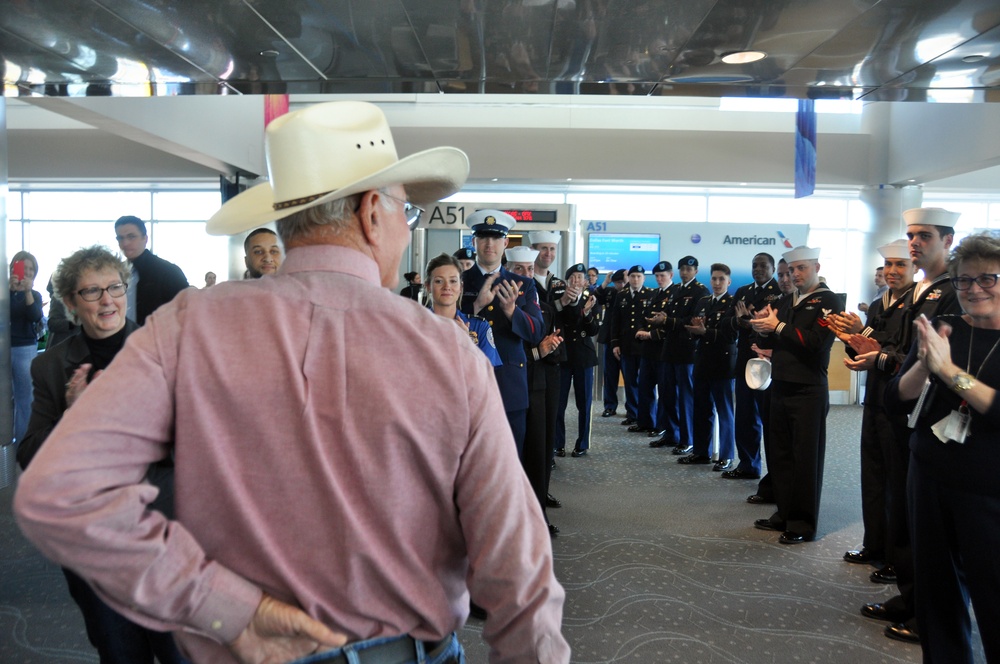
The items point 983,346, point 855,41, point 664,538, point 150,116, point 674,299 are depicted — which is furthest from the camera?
point 674,299

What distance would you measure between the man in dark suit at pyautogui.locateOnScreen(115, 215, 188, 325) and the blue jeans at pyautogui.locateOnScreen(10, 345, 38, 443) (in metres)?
2.93

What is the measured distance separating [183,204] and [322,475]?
1450 centimetres

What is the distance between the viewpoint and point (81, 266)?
2.40m

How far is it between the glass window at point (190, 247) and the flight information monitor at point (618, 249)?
7.04 m

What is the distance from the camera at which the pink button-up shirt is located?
3.42 feet

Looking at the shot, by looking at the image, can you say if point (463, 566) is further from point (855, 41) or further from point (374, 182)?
point (855, 41)

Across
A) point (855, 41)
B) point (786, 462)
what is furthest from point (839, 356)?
point (855, 41)

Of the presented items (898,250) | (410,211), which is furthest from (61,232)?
(410,211)

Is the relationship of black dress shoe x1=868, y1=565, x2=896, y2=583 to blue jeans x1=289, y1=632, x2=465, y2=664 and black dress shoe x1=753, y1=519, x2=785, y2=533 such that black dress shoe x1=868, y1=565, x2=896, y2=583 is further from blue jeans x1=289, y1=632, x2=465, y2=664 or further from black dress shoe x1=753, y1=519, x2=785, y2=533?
blue jeans x1=289, y1=632, x2=465, y2=664

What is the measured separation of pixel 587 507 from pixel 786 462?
1.39 metres

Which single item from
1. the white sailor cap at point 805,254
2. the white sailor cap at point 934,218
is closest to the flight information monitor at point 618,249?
the white sailor cap at point 805,254

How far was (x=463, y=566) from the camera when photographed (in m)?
1.23

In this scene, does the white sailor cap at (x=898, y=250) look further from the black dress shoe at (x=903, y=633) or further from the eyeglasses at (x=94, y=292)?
the eyeglasses at (x=94, y=292)

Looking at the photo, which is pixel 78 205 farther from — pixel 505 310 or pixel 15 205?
pixel 505 310
